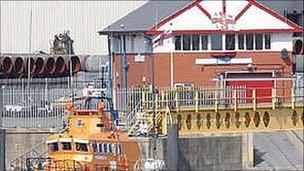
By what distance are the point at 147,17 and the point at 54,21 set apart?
12.2 metres

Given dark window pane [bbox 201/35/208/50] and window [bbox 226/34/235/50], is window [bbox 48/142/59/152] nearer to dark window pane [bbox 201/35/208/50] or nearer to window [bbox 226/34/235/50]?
dark window pane [bbox 201/35/208/50]

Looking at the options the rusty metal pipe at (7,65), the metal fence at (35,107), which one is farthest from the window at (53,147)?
the rusty metal pipe at (7,65)

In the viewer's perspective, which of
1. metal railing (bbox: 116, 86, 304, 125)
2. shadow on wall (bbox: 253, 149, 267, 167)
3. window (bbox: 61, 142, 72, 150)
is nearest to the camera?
window (bbox: 61, 142, 72, 150)

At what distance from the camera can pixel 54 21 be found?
70.4 meters

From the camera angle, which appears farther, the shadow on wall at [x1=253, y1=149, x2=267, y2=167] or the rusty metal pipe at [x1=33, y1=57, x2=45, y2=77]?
the rusty metal pipe at [x1=33, y1=57, x2=45, y2=77]

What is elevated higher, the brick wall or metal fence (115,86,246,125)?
the brick wall

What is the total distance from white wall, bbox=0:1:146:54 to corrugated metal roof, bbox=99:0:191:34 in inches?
327

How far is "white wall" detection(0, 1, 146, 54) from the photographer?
69875 millimetres

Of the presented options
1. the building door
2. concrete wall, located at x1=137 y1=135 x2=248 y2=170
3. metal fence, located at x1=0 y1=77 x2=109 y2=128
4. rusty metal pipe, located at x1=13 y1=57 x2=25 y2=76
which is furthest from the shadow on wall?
rusty metal pipe, located at x1=13 y1=57 x2=25 y2=76

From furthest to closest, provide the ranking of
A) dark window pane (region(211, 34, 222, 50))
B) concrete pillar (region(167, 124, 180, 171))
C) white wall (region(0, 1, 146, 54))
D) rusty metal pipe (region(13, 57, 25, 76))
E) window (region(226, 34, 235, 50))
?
white wall (region(0, 1, 146, 54)) → rusty metal pipe (region(13, 57, 25, 76)) → window (region(226, 34, 235, 50)) → dark window pane (region(211, 34, 222, 50)) → concrete pillar (region(167, 124, 180, 171))

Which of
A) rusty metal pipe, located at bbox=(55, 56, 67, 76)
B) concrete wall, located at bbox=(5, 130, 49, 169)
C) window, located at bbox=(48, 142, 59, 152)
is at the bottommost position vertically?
concrete wall, located at bbox=(5, 130, 49, 169)

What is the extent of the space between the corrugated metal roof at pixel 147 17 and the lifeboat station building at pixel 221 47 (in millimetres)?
1758

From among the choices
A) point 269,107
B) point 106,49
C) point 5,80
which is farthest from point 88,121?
point 106,49

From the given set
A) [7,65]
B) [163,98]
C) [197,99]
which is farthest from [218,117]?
[7,65]
